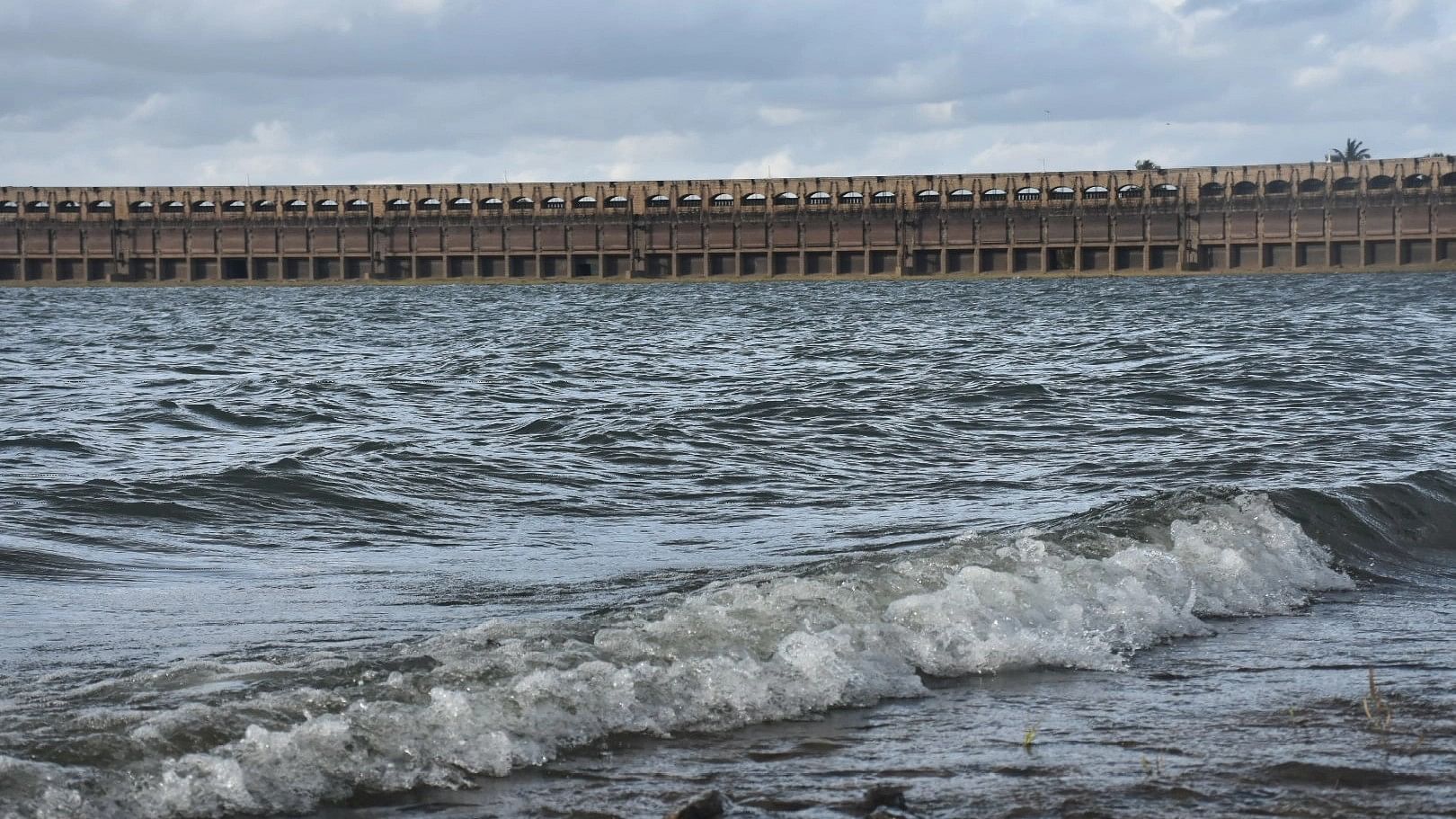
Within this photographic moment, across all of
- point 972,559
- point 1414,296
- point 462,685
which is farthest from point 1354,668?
point 1414,296

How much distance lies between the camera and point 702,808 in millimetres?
3900

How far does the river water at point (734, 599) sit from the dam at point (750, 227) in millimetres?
58896

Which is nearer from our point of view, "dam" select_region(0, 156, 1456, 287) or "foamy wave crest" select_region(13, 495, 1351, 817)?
"foamy wave crest" select_region(13, 495, 1351, 817)

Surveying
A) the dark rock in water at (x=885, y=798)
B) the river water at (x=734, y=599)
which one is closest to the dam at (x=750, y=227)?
the river water at (x=734, y=599)

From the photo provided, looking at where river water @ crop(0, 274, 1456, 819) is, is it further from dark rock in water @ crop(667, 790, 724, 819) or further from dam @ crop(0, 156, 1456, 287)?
dam @ crop(0, 156, 1456, 287)

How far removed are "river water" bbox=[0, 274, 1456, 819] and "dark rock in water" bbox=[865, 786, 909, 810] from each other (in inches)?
2.8

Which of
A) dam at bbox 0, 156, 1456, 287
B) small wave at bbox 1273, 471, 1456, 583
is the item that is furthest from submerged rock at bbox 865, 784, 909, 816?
dam at bbox 0, 156, 1456, 287

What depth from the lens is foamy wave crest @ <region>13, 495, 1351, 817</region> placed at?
436 cm

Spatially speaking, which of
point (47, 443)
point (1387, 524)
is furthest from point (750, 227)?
point (1387, 524)

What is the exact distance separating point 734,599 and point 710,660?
2.84 feet

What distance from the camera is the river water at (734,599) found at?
171 inches

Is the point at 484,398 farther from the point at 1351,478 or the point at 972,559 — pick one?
the point at 972,559

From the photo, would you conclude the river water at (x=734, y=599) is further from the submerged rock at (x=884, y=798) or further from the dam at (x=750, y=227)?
the dam at (x=750, y=227)

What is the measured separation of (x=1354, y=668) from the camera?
553 centimetres
